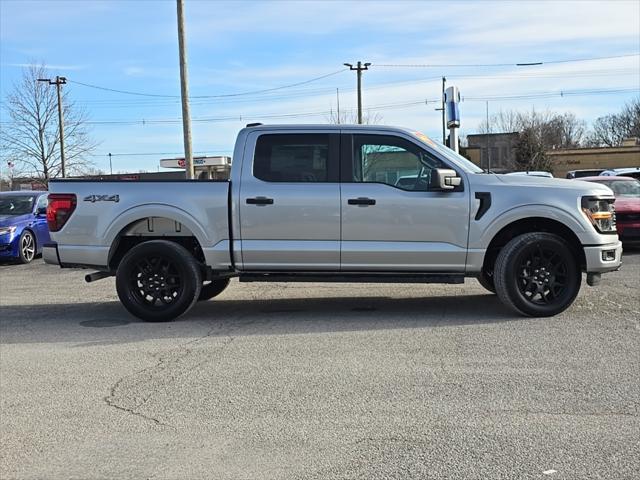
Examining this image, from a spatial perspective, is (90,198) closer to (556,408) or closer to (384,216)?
(384,216)

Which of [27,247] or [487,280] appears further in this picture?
[27,247]

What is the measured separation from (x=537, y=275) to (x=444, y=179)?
1497 mm

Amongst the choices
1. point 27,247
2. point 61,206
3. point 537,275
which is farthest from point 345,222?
point 27,247

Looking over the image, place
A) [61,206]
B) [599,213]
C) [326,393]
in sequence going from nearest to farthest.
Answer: [326,393] → [599,213] → [61,206]

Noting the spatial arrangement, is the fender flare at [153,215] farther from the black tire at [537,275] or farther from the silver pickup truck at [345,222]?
the black tire at [537,275]

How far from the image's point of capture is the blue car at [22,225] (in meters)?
12.9

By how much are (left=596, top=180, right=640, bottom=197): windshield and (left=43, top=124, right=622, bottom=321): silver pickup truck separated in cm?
714

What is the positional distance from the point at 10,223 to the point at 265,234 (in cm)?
873

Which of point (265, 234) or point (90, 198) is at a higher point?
point (90, 198)

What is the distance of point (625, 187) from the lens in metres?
13.4

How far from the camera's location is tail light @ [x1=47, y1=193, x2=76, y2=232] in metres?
7.00

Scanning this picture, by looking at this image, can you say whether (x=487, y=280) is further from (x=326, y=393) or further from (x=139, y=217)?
(x=139, y=217)

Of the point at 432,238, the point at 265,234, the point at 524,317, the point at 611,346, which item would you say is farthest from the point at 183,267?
the point at 611,346

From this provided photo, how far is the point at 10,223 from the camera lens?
13133mm
